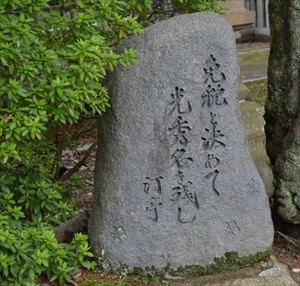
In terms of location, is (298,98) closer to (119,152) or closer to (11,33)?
(119,152)

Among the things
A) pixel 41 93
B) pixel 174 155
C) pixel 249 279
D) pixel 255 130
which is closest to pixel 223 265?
pixel 249 279

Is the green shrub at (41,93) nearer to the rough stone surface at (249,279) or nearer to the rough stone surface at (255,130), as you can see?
the rough stone surface at (249,279)

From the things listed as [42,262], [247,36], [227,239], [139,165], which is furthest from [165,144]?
[247,36]

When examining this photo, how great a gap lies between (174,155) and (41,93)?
37.4 inches

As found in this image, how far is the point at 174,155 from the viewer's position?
4.50m

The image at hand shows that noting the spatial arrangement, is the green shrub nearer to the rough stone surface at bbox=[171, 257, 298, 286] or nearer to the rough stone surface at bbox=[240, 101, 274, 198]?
the rough stone surface at bbox=[171, 257, 298, 286]

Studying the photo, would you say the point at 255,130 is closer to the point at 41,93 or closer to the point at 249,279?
the point at 249,279

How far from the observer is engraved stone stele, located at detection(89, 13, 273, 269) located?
4406mm

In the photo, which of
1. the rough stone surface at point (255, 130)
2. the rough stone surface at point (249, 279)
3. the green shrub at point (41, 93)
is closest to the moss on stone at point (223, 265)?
the rough stone surface at point (249, 279)

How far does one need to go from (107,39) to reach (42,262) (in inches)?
57.2

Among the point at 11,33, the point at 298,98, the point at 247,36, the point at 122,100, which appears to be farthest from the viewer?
the point at 247,36

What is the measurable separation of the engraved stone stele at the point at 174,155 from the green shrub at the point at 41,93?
0.18 m

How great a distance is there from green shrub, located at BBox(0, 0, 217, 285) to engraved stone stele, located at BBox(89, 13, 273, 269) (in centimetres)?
18

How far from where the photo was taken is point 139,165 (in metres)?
4.45
